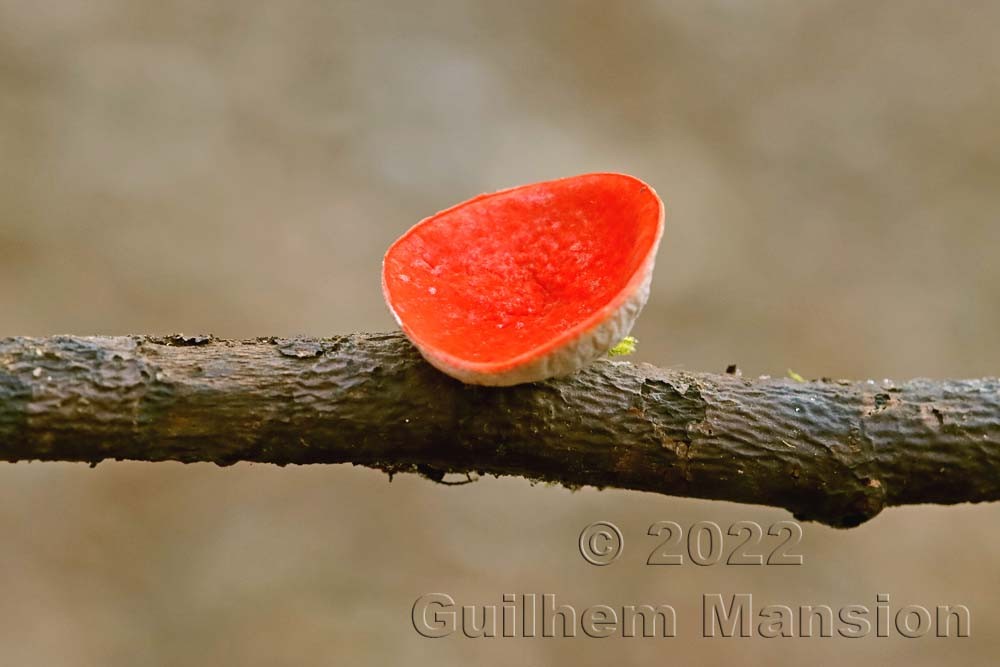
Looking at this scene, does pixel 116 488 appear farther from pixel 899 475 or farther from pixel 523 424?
pixel 899 475

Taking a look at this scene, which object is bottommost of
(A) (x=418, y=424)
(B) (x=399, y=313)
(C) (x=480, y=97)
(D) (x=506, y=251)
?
(A) (x=418, y=424)

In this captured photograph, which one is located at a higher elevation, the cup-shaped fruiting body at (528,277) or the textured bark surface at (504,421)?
the cup-shaped fruiting body at (528,277)

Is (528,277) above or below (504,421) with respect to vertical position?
above

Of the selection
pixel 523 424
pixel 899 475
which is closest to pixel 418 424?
pixel 523 424
